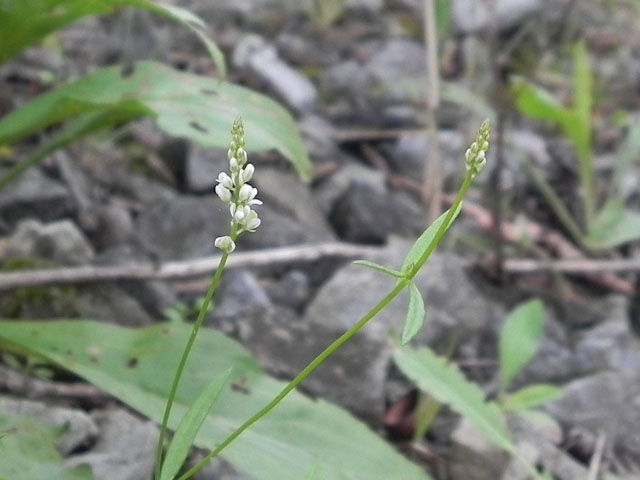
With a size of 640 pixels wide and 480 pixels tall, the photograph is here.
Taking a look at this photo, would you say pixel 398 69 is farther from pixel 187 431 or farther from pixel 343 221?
pixel 187 431

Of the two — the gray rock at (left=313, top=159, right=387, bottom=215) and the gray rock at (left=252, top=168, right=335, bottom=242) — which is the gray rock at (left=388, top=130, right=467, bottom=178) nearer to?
the gray rock at (left=313, top=159, right=387, bottom=215)

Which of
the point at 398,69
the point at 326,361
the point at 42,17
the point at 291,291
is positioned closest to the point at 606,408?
the point at 326,361

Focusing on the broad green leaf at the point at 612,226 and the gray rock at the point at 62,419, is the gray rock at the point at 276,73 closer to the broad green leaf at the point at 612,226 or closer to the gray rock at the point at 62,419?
the broad green leaf at the point at 612,226

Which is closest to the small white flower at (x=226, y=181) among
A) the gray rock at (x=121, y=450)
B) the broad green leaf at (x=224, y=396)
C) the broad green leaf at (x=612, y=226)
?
the broad green leaf at (x=224, y=396)

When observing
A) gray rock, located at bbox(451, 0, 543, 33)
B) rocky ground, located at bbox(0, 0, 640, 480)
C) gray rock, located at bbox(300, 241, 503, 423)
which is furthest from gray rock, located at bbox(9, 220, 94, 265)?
gray rock, located at bbox(451, 0, 543, 33)

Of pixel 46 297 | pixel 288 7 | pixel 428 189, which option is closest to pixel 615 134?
pixel 428 189
